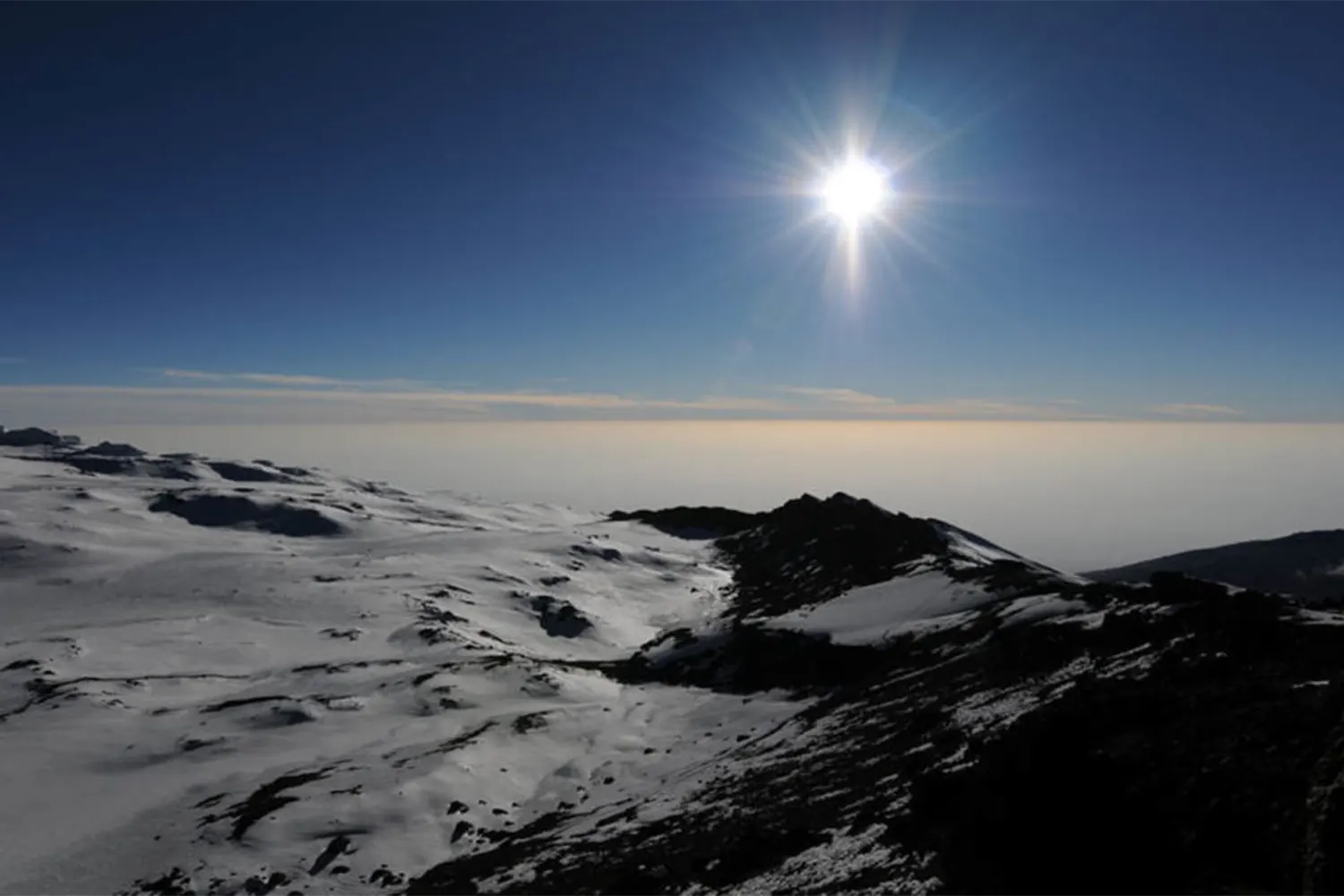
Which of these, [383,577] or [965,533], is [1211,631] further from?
[383,577]

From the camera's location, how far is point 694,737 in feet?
173

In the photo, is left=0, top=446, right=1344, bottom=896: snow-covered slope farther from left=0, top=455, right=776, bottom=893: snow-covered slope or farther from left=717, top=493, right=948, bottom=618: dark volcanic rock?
left=717, top=493, right=948, bottom=618: dark volcanic rock

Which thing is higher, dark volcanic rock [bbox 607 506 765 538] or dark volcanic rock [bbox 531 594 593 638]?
dark volcanic rock [bbox 607 506 765 538]

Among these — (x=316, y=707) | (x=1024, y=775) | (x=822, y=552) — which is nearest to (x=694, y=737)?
(x=316, y=707)

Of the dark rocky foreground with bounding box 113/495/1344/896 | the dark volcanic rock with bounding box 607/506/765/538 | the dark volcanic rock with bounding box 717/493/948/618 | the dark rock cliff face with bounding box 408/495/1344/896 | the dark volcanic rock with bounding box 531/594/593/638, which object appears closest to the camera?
the dark rock cliff face with bounding box 408/495/1344/896

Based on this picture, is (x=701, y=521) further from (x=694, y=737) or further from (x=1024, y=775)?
(x=1024, y=775)

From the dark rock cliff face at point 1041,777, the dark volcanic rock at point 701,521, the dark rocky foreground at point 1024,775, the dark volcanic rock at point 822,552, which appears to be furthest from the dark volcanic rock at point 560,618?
the dark volcanic rock at point 701,521

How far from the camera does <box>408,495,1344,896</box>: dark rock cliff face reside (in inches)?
585

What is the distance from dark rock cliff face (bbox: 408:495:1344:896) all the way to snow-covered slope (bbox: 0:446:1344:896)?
11cm

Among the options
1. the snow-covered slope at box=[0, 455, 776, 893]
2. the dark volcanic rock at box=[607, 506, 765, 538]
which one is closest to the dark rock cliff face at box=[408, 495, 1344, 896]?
the snow-covered slope at box=[0, 455, 776, 893]

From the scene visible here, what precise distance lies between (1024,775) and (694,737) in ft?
124

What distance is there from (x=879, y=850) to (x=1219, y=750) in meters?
8.48

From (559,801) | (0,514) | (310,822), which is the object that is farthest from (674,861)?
(0,514)

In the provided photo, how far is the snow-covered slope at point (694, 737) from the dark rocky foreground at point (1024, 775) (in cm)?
13
